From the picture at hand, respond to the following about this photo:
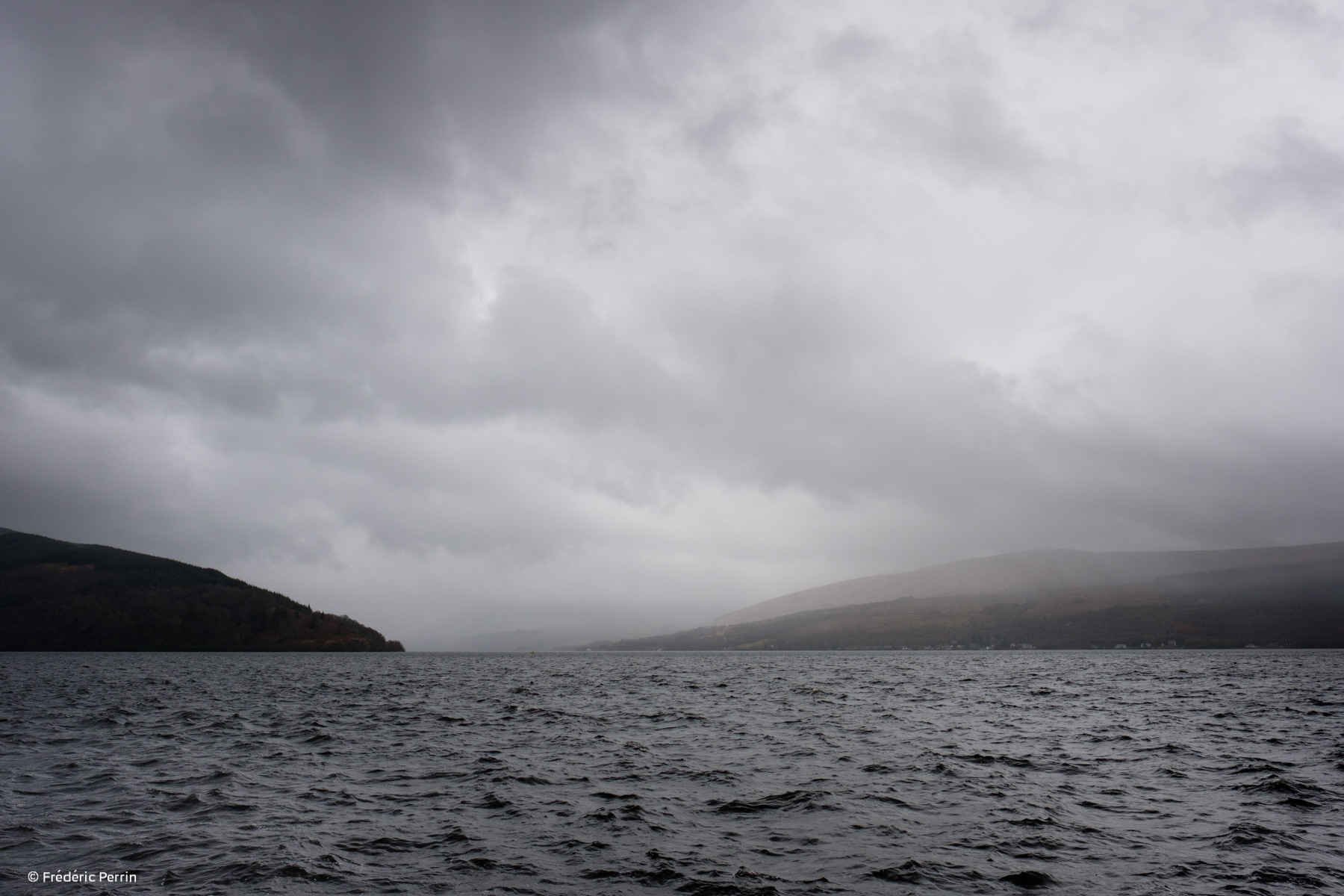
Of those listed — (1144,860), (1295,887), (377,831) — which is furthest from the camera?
(377,831)

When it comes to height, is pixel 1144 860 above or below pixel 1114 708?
above

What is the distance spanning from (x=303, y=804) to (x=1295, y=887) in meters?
32.3

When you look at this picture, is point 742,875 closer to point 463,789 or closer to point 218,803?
point 463,789

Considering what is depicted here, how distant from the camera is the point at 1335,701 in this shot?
69.7 m

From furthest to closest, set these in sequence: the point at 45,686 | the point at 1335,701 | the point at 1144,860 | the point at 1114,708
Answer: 1. the point at 45,686
2. the point at 1335,701
3. the point at 1114,708
4. the point at 1144,860

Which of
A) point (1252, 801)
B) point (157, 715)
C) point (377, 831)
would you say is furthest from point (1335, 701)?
point (157, 715)

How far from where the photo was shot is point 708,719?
5578cm

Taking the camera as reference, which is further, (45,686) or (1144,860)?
(45,686)

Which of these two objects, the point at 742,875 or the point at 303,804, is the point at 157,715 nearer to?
the point at 303,804

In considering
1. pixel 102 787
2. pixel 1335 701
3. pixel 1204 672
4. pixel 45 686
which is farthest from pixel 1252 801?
pixel 1204 672

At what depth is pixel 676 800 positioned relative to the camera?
1133 inches

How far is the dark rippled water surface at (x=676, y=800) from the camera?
65.8ft

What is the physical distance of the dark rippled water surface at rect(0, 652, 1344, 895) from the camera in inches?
789

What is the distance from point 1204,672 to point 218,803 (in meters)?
165
